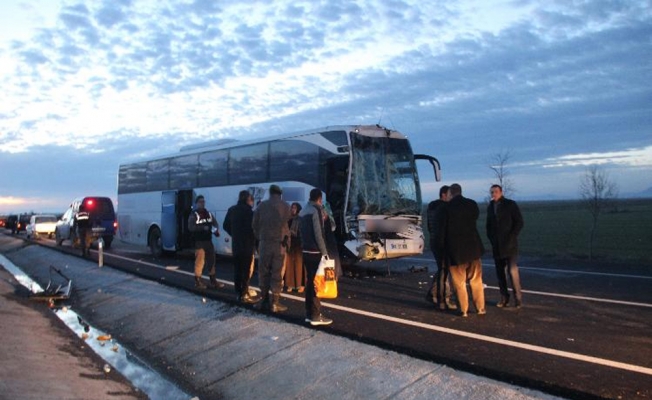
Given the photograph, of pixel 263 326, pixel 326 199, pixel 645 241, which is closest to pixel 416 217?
pixel 326 199

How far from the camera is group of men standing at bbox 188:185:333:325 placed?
9.37m

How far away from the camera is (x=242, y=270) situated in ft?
38.0

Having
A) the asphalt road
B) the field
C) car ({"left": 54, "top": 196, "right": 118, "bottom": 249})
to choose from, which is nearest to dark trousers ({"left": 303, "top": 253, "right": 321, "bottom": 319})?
the asphalt road

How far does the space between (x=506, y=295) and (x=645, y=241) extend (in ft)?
91.6

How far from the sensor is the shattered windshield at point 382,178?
15203 mm

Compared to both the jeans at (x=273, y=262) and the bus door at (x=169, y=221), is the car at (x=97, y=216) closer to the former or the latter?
the bus door at (x=169, y=221)

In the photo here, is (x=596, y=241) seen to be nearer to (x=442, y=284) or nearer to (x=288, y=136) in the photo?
(x=288, y=136)

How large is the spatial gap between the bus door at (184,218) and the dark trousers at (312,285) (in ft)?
41.7

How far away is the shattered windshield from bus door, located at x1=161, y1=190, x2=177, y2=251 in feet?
29.1

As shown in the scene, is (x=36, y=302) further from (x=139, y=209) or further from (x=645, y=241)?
(x=645, y=241)

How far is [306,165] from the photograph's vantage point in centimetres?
1630

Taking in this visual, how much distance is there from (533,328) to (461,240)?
1.61m

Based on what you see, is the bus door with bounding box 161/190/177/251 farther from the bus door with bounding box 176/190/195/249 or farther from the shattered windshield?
the shattered windshield

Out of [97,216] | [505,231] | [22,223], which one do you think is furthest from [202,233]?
[22,223]
